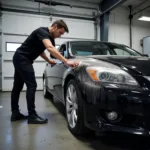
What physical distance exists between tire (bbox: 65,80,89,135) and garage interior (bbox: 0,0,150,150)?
0.36 feet

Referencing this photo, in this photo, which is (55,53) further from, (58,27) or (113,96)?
(113,96)

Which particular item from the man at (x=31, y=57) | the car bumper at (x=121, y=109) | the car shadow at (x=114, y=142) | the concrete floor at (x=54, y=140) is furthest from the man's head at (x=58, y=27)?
the car shadow at (x=114, y=142)

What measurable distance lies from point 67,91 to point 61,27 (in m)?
0.80

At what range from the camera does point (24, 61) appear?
2.42 m

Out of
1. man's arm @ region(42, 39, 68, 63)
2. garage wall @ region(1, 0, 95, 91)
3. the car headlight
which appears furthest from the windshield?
garage wall @ region(1, 0, 95, 91)

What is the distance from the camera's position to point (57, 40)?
20.7 ft

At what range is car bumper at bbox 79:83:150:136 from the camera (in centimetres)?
141

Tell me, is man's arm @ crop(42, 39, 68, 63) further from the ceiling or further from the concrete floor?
the ceiling

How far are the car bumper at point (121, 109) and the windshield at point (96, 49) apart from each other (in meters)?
1.12

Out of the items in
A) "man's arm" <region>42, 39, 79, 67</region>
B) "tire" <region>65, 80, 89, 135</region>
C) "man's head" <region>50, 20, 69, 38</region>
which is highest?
"man's head" <region>50, 20, 69, 38</region>

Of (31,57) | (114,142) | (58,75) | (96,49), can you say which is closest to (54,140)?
(114,142)

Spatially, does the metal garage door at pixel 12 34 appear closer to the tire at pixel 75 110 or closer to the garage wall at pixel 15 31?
the garage wall at pixel 15 31

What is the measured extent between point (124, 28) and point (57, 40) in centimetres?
283

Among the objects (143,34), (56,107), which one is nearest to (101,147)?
(56,107)
